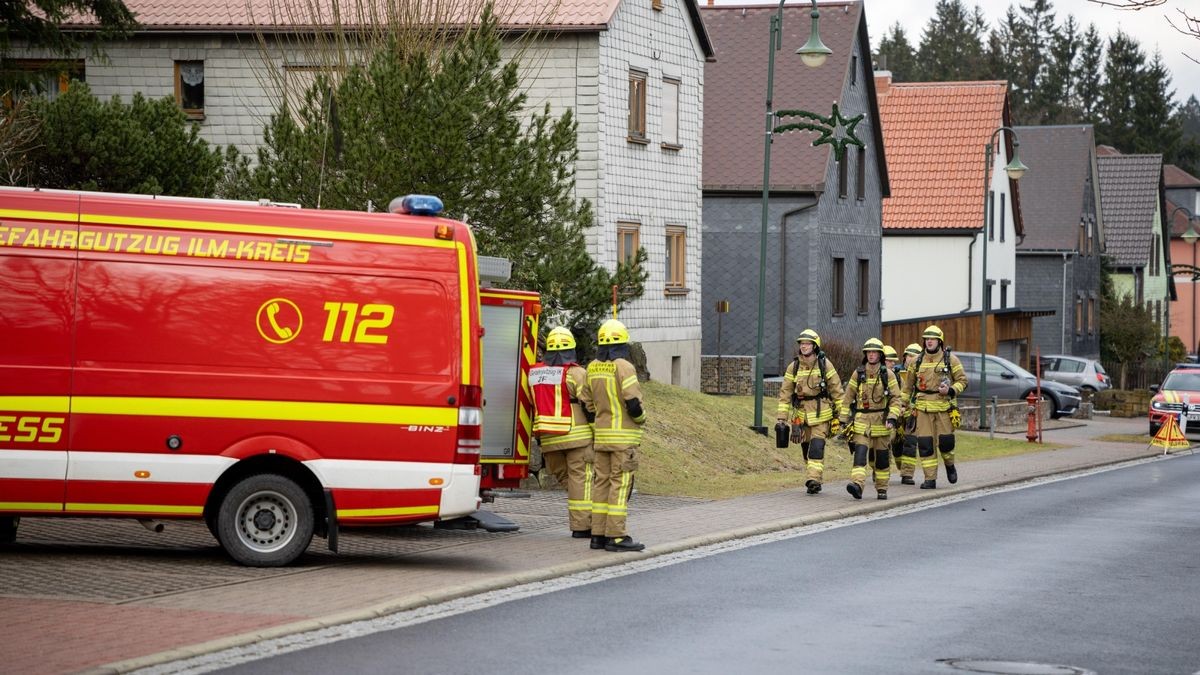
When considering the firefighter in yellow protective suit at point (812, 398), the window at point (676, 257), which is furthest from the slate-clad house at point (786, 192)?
the firefighter in yellow protective suit at point (812, 398)

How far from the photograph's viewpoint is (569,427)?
1470 cm

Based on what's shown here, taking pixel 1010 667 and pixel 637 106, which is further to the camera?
pixel 637 106

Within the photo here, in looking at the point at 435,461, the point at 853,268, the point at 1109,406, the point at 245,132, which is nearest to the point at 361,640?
the point at 435,461

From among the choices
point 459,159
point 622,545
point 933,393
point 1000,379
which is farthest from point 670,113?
point 622,545

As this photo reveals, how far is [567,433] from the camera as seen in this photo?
14695mm

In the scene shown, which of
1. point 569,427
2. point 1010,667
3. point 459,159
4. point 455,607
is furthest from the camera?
point 459,159

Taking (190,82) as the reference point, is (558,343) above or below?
below

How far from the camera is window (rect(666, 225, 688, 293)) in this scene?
1414 inches

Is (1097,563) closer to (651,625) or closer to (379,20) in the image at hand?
(651,625)

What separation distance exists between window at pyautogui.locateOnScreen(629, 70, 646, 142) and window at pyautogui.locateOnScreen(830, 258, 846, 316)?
12452 mm

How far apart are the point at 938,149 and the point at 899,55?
2874 inches

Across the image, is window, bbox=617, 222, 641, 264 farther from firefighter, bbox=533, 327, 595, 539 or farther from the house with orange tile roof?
the house with orange tile roof

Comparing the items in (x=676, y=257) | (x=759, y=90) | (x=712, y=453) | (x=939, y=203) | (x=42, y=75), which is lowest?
(x=712, y=453)

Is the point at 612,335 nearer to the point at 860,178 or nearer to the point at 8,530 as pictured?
the point at 8,530
